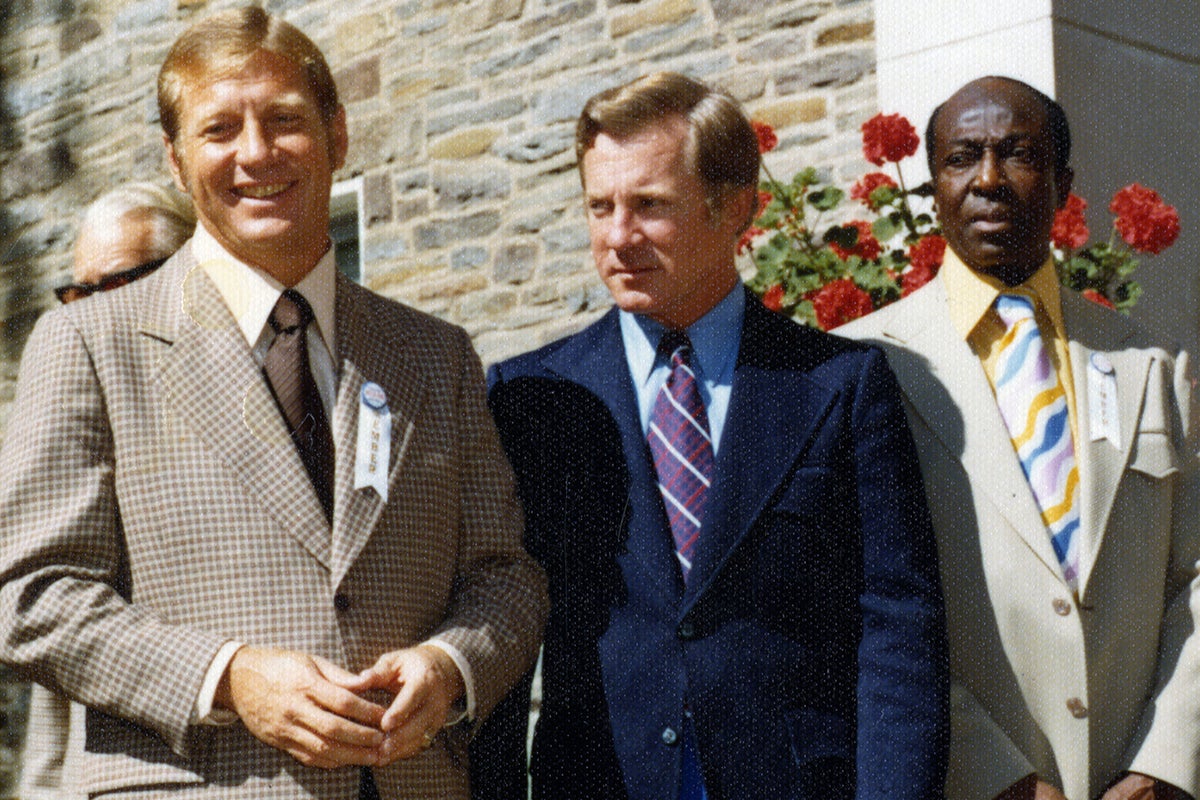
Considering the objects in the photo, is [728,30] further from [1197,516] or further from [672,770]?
[672,770]

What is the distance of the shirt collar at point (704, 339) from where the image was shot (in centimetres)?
276

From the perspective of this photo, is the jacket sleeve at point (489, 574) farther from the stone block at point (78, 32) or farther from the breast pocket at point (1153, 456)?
the stone block at point (78, 32)

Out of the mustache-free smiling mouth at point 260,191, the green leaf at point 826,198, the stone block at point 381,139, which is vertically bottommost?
the stone block at point 381,139

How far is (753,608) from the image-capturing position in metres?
2.51

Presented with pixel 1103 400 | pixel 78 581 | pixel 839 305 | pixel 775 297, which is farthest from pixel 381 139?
pixel 78 581

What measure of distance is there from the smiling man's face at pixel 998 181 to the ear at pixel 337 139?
1155 mm

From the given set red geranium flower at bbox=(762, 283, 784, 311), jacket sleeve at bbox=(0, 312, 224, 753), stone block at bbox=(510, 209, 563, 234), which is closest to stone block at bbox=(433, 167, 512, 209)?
stone block at bbox=(510, 209, 563, 234)

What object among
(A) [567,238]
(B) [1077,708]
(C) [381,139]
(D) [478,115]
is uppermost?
(D) [478,115]

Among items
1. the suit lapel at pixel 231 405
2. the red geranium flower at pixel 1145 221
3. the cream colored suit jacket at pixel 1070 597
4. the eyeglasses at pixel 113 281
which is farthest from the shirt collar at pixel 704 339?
the red geranium flower at pixel 1145 221

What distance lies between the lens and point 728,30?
17.9 ft

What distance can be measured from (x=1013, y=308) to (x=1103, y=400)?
24 cm

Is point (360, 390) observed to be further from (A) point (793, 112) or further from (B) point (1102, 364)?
(A) point (793, 112)

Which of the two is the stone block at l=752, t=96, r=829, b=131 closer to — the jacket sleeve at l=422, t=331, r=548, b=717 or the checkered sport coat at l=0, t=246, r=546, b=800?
the jacket sleeve at l=422, t=331, r=548, b=717

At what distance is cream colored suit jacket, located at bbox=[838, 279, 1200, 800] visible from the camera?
2.69 metres
